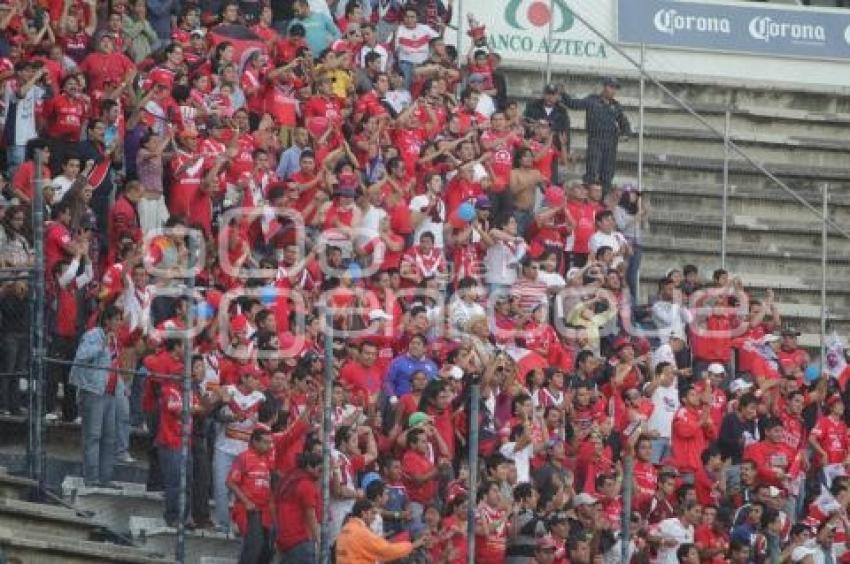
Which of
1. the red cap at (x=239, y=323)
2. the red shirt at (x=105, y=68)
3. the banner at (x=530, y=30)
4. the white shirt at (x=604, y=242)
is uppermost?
the banner at (x=530, y=30)

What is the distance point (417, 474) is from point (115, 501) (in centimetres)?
240

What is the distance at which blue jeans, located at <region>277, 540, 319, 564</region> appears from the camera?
22.6m

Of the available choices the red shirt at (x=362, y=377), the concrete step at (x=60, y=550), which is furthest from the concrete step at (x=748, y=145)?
the concrete step at (x=60, y=550)

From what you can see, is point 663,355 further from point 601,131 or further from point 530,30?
point 530,30

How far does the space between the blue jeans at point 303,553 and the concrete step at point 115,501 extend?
53.2 inches

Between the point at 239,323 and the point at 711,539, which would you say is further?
the point at 711,539

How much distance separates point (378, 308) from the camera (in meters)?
26.6

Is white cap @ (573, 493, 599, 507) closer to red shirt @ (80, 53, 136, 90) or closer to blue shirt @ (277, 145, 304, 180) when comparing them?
blue shirt @ (277, 145, 304, 180)

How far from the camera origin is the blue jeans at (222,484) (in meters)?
23.5

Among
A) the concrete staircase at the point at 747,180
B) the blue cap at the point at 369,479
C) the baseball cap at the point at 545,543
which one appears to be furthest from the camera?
the concrete staircase at the point at 747,180

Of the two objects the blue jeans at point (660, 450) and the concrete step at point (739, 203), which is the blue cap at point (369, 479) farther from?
the concrete step at point (739, 203)

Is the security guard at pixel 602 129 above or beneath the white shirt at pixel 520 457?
above

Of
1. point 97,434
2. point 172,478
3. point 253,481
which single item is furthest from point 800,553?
point 97,434

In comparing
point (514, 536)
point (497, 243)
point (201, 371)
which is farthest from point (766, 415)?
point (201, 371)
